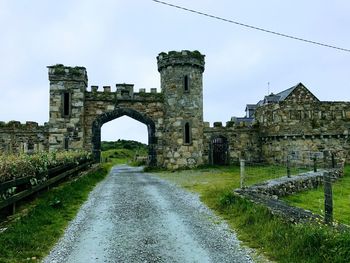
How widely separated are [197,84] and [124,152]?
30590 mm

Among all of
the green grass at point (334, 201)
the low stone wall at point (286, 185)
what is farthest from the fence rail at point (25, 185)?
the green grass at point (334, 201)

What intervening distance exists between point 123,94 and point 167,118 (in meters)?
3.61

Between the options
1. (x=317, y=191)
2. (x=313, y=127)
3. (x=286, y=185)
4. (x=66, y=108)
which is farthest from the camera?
(x=313, y=127)

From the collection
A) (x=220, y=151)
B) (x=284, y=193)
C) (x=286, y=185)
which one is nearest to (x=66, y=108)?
(x=220, y=151)

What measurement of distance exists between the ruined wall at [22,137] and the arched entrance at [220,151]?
13463mm

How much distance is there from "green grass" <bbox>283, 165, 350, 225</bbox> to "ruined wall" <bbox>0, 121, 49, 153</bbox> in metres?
20.2

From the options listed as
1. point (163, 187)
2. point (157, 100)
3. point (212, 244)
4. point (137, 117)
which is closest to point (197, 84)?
point (157, 100)

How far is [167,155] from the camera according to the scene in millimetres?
25500

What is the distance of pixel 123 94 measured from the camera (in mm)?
25688

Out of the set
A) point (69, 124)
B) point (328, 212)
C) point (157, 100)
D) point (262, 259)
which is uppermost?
point (157, 100)

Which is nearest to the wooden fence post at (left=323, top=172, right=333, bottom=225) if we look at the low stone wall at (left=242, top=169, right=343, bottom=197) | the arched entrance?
the low stone wall at (left=242, top=169, right=343, bottom=197)

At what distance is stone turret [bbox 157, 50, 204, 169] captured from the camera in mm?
25469

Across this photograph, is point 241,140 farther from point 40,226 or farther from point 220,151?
point 40,226

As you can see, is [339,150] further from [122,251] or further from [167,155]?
[122,251]
